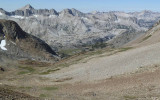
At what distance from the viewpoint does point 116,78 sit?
5322 centimetres

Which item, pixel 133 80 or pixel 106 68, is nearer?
pixel 133 80

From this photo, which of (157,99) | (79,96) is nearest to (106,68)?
(79,96)

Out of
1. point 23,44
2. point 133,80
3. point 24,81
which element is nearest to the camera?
point 133,80

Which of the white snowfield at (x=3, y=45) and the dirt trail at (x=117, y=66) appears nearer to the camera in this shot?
the dirt trail at (x=117, y=66)

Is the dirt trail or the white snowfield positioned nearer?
the dirt trail

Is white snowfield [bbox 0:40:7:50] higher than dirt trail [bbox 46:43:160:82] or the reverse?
the reverse

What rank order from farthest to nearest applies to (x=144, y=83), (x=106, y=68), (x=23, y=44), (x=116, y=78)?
(x=23, y=44) → (x=106, y=68) → (x=116, y=78) → (x=144, y=83)

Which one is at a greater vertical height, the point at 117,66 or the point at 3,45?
the point at 117,66

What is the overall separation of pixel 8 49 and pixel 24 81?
390 feet

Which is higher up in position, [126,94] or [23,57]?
[126,94]

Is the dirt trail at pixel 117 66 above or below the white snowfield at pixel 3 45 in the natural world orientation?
above

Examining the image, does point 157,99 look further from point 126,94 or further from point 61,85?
point 61,85

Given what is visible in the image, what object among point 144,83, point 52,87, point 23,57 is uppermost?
point 144,83

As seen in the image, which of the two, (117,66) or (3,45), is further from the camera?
(3,45)
